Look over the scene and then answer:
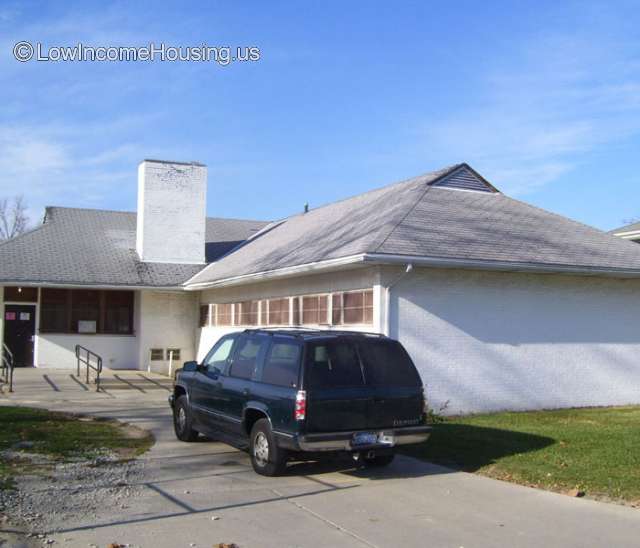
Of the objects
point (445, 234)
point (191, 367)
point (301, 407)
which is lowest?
point (301, 407)

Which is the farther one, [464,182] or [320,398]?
[464,182]

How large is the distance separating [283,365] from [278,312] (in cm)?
1057

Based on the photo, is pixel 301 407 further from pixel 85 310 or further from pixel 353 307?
pixel 85 310

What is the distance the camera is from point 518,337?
52.8 ft

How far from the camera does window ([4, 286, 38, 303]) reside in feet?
82.9

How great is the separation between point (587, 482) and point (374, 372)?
275 cm

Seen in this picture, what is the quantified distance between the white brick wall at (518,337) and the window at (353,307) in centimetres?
69

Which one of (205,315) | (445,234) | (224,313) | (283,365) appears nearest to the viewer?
(283,365)

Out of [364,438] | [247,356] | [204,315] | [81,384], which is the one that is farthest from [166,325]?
[364,438]

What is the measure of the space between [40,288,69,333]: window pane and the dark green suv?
16976 millimetres

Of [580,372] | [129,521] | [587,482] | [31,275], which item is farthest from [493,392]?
[31,275]

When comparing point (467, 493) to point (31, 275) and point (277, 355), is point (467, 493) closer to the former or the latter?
point (277, 355)

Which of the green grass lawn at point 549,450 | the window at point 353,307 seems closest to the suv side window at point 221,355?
the green grass lawn at point 549,450

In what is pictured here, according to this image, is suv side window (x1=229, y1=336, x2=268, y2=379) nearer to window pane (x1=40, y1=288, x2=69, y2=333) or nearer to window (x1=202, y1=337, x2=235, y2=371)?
window (x1=202, y1=337, x2=235, y2=371)
